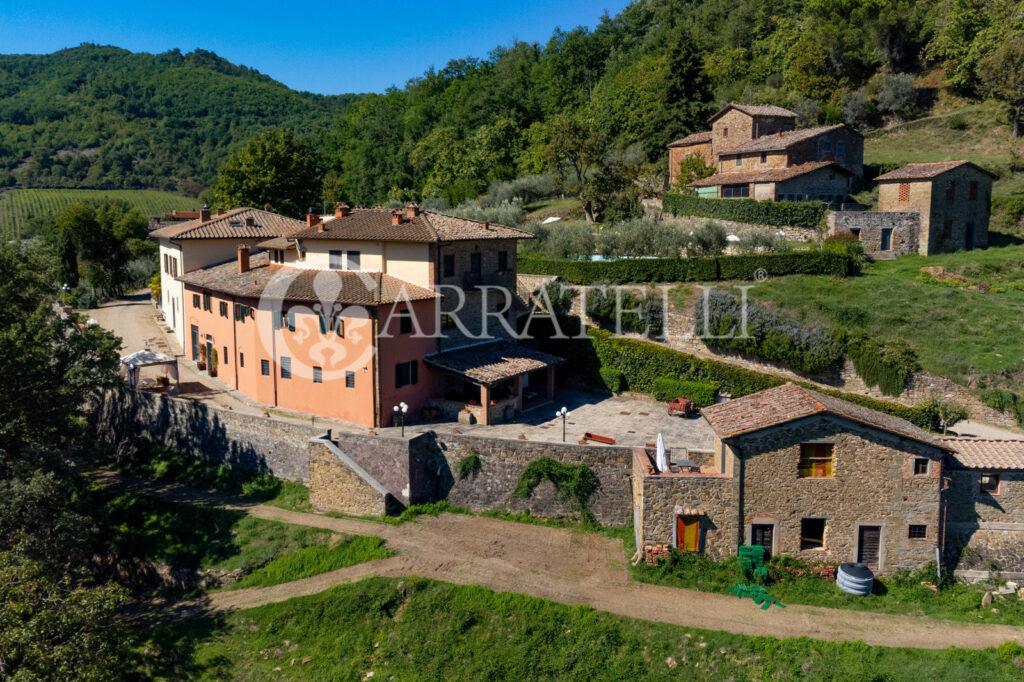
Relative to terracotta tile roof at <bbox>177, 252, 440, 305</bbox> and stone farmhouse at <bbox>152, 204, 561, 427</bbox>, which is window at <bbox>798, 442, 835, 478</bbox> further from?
terracotta tile roof at <bbox>177, 252, 440, 305</bbox>

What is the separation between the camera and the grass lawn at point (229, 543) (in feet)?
76.5

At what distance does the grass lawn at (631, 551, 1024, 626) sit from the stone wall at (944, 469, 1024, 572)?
2.69ft

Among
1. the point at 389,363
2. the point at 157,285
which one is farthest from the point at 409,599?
the point at 157,285

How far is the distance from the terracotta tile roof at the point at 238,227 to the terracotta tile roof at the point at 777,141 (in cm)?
2716

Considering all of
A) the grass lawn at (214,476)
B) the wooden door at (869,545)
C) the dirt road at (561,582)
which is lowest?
the dirt road at (561,582)

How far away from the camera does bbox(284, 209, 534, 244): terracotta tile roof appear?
30.0m

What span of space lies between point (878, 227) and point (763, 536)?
82.1 ft

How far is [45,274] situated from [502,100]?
62726mm

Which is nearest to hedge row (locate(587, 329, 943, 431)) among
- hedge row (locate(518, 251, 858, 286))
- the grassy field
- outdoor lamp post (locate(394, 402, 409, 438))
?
hedge row (locate(518, 251, 858, 286))

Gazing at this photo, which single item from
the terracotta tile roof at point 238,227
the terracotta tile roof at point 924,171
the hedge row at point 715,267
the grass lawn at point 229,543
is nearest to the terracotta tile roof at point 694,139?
the terracotta tile roof at point 924,171

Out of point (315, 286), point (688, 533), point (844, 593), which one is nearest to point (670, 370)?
point (688, 533)

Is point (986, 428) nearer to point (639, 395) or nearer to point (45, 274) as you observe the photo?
point (639, 395)

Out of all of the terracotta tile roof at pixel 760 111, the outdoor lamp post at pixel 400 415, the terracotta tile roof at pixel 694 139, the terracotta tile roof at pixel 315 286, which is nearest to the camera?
the outdoor lamp post at pixel 400 415

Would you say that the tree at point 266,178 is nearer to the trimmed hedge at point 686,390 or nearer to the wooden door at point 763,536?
the trimmed hedge at point 686,390
